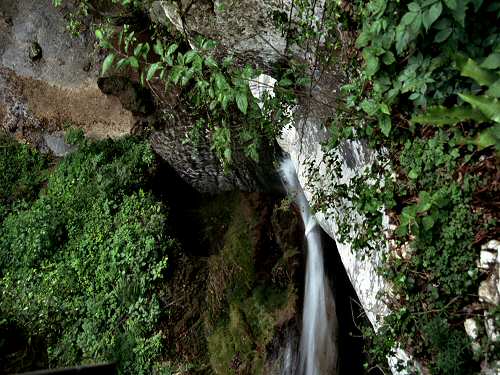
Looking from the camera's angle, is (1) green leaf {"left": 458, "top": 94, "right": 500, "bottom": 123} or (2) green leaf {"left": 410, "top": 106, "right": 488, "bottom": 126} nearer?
(1) green leaf {"left": 458, "top": 94, "right": 500, "bottom": 123}

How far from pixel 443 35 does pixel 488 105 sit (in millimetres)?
709

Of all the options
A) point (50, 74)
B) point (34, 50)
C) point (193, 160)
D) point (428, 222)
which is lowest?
point (428, 222)

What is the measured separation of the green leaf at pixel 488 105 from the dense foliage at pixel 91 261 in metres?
4.88

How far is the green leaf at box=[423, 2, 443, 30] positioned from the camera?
2.38 metres

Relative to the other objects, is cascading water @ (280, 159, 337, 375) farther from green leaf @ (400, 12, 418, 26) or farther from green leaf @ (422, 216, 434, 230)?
green leaf @ (400, 12, 418, 26)

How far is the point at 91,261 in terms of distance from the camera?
6594 millimetres

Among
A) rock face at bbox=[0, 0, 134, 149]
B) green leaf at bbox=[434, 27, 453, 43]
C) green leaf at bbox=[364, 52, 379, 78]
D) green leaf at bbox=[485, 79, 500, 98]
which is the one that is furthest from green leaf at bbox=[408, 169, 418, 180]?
rock face at bbox=[0, 0, 134, 149]

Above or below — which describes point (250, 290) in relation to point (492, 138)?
below

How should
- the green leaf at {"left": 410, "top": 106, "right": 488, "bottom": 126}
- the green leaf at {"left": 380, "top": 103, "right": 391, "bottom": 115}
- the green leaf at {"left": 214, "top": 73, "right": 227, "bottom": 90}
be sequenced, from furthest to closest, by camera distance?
the green leaf at {"left": 214, "top": 73, "right": 227, "bottom": 90} < the green leaf at {"left": 380, "top": 103, "right": 391, "bottom": 115} < the green leaf at {"left": 410, "top": 106, "right": 488, "bottom": 126}

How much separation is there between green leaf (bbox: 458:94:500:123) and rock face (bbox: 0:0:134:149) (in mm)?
6471

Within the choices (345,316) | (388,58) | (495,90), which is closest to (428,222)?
(495,90)

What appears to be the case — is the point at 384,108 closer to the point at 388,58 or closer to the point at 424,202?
the point at 388,58

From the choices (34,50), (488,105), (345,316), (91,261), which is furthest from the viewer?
(34,50)

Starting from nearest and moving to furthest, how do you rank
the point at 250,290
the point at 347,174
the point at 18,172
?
1. the point at 347,174
2. the point at 250,290
3. the point at 18,172
